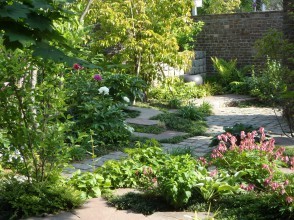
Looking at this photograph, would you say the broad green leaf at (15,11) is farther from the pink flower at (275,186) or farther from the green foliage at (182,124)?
the green foliage at (182,124)

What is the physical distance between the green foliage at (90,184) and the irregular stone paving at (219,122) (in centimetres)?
111

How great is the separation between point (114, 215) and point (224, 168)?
54.6 inches

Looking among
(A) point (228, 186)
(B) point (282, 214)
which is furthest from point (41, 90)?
(B) point (282, 214)

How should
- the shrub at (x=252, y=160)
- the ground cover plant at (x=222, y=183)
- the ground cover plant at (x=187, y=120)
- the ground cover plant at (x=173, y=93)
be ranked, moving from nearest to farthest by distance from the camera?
the ground cover plant at (x=222, y=183) < the shrub at (x=252, y=160) < the ground cover plant at (x=187, y=120) < the ground cover plant at (x=173, y=93)

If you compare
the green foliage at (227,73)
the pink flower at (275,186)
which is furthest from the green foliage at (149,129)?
the green foliage at (227,73)

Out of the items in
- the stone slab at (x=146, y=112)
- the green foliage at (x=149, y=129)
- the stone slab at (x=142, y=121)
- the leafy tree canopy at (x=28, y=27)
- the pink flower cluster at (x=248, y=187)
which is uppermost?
the leafy tree canopy at (x=28, y=27)

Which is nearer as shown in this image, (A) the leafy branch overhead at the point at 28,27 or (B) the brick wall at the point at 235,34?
(A) the leafy branch overhead at the point at 28,27

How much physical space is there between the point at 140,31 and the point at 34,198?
8.12 meters

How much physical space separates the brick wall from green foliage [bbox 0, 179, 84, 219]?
12.1 meters

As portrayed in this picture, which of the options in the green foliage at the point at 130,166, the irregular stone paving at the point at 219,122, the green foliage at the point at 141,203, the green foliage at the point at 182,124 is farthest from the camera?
the green foliage at the point at 182,124

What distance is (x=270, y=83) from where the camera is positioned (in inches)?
409

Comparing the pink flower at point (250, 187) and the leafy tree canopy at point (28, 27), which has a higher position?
the leafy tree canopy at point (28, 27)

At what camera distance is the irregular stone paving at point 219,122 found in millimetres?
7352

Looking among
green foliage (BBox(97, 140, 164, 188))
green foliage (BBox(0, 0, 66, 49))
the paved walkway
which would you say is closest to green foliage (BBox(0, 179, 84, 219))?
the paved walkway
